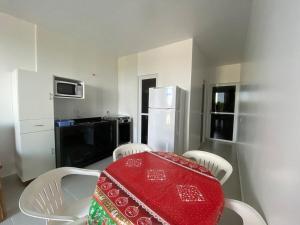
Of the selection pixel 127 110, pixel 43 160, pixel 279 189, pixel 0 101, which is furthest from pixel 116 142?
pixel 279 189

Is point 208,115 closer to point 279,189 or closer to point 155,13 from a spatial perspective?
point 155,13

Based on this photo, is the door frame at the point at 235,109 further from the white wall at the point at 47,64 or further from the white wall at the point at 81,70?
the white wall at the point at 47,64

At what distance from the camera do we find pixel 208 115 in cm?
565

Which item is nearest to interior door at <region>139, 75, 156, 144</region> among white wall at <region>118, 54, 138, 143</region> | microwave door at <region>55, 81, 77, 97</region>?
white wall at <region>118, 54, 138, 143</region>

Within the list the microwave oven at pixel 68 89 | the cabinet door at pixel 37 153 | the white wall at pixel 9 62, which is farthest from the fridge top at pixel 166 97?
the white wall at pixel 9 62

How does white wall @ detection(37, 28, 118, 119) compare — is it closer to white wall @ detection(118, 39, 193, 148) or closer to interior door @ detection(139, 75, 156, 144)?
white wall @ detection(118, 39, 193, 148)

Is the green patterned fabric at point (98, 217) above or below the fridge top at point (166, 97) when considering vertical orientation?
below

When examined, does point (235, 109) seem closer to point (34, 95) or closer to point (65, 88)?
point (65, 88)

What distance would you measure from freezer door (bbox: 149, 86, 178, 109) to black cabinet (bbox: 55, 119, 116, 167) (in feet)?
4.50

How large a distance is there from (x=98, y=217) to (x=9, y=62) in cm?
316

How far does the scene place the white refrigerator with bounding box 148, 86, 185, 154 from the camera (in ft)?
9.53

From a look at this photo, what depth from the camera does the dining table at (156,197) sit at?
0.78 meters

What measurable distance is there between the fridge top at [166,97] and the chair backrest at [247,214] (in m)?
1.99

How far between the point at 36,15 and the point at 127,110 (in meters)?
2.92
